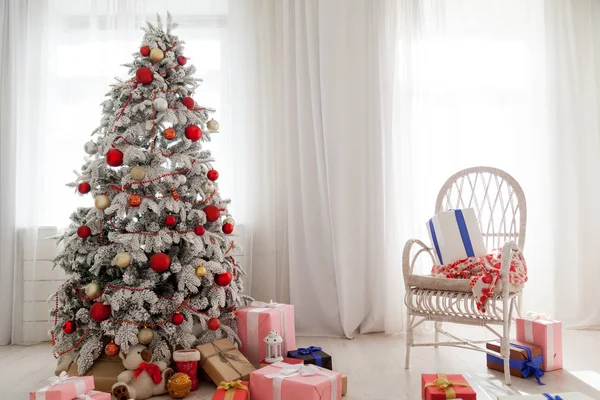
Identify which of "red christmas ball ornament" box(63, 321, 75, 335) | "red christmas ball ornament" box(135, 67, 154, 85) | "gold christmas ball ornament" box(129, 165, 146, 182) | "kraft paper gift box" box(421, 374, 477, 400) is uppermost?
"red christmas ball ornament" box(135, 67, 154, 85)

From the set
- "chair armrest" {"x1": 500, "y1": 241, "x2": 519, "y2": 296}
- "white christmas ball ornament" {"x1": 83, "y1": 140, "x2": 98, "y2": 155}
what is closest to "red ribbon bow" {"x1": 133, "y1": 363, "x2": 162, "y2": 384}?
"white christmas ball ornament" {"x1": 83, "y1": 140, "x2": 98, "y2": 155}

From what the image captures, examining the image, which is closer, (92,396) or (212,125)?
(92,396)

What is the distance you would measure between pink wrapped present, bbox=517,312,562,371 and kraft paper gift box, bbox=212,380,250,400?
1.40 meters

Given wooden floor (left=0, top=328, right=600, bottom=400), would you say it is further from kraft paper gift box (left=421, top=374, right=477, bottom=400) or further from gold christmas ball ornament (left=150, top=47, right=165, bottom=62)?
gold christmas ball ornament (left=150, top=47, right=165, bottom=62)

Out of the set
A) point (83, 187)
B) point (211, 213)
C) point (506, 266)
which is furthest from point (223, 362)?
point (506, 266)

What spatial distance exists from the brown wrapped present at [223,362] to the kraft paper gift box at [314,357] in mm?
211

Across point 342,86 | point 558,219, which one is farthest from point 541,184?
point 342,86

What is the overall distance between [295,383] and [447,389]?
0.54 meters

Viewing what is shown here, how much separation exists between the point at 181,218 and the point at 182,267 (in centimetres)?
23

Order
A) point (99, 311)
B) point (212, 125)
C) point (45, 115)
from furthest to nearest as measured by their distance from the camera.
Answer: point (45, 115) < point (212, 125) < point (99, 311)

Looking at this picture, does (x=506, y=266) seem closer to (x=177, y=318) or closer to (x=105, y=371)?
(x=177, y=318)

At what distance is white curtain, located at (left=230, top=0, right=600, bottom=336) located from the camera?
3.42m

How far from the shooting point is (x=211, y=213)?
8.61 ft

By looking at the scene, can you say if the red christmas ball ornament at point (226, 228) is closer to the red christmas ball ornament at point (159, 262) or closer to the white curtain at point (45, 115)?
the red christmas ball ornament at point (159, 262)
